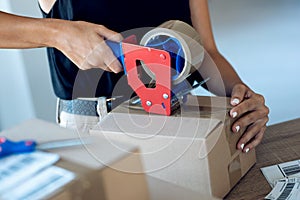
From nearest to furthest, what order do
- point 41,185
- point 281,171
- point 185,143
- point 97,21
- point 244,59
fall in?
point 41,185, point 185,143, point 281,171, point 97,21, point 244,59

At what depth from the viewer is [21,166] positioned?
51 cm

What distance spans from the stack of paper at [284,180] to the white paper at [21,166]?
0.42m

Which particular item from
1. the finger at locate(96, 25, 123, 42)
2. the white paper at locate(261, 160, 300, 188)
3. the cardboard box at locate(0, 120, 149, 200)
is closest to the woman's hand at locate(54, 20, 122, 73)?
the finger at locate(96, 25, 123, 42)

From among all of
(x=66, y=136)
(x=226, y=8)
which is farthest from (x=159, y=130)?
(x=226, y=8)

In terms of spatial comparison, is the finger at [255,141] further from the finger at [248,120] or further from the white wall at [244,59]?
the white wall at [244,59]

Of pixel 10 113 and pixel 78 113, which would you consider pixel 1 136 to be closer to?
pixel 78 113

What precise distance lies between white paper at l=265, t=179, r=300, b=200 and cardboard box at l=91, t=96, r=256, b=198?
0.08m

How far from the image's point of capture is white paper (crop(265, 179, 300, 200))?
766 mm

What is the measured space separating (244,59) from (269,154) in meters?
1.16

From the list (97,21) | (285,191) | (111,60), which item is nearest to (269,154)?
(285,191)

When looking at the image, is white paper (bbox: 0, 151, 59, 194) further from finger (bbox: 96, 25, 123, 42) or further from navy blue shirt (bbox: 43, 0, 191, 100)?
navy blue shirt (bbox: 43, 0, 191, 100)

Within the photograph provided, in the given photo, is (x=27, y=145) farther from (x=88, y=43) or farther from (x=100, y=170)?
(x=88, y=43)

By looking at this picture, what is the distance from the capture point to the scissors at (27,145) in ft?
1.75

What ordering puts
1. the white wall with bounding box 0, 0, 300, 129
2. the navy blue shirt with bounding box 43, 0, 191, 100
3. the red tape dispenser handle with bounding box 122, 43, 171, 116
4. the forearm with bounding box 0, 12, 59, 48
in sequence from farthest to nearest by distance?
the white wall with bounding box 0, 0, 300, 129 → the navy blue shirt with bounding box 43, 0, 191, 100 → the forearm with bounding box 0, 12, 59, 48 → the red tape dispenser handle with bounding box 122, 43, 171, 116
